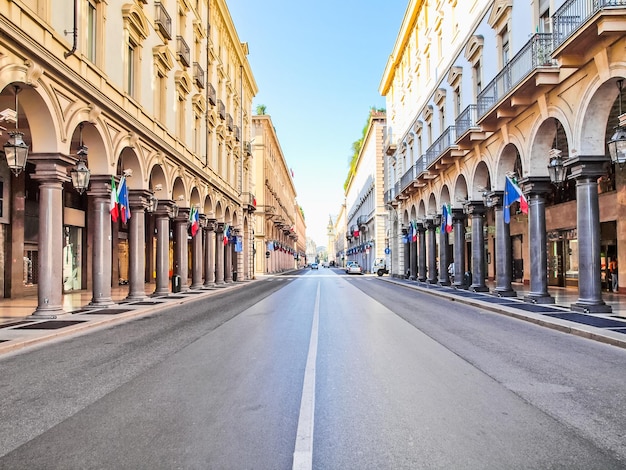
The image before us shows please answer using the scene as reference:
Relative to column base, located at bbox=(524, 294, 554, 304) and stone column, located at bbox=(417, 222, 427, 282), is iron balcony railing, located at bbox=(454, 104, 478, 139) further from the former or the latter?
stone column, located at bbox=(417, 222, 427, 282)

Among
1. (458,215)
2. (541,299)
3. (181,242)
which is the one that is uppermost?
(458,215)

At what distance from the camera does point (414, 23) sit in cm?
3828

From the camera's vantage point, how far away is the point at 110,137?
16.6 metres

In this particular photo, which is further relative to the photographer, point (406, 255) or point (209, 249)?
point (406, 255)

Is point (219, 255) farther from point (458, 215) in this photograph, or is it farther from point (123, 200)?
point (123, 200)

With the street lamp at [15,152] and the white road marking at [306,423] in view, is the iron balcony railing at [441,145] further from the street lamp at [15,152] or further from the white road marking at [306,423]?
the white road marking at [306,423]

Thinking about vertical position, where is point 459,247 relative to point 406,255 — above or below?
above

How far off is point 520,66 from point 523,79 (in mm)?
2020

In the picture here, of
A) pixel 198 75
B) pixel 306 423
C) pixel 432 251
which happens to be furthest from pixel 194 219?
pixel 306 423

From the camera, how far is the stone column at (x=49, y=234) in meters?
13.0

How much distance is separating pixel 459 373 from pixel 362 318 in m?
6.34

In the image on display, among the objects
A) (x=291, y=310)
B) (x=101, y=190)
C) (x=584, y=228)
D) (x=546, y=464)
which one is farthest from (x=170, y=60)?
(x=546, y=464)

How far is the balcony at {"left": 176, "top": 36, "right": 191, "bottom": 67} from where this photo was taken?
81.5ft

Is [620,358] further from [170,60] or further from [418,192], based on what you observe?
[418,192]
